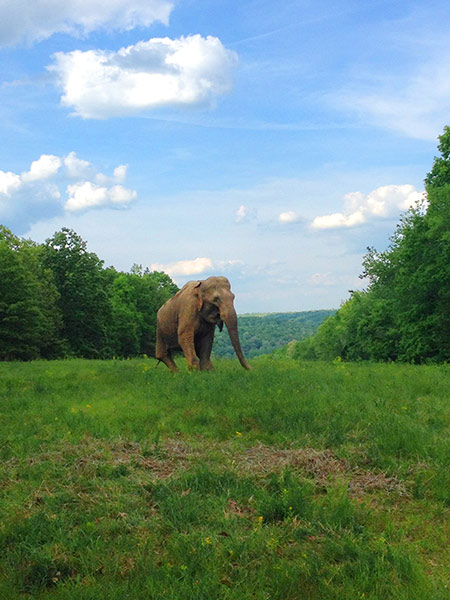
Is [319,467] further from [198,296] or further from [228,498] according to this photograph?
[198,296]

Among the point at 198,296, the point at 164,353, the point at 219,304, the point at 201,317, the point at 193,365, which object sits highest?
the point at 198,296

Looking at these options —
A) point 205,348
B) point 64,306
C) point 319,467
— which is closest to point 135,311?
point 64,306

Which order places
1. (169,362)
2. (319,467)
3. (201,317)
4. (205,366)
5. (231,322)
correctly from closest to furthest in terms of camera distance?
(319,467) < (231,322) < (201,317) < (205,366) < (169,362)

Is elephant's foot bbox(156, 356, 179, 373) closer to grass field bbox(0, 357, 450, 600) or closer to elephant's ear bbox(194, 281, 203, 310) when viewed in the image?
elephant's ear bbox(194, 281, 203, 310)

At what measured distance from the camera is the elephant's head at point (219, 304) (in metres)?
16.5

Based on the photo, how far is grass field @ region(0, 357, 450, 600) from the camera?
4766 mm

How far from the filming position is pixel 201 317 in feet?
56.5

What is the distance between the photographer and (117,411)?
11.4m

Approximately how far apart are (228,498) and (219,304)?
10537 mm

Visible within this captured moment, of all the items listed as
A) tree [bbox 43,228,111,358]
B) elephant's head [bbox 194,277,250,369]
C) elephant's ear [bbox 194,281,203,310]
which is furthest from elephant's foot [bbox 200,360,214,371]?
tree [bbox 43,228,111,358]

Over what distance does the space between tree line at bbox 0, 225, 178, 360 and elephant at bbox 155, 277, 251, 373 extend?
985 inches

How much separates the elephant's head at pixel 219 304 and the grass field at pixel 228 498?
4.52 meters

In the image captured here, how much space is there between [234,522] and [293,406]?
17.4 feet

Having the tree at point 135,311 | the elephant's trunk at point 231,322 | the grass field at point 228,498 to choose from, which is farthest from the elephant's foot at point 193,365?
the tree at point 135,311
